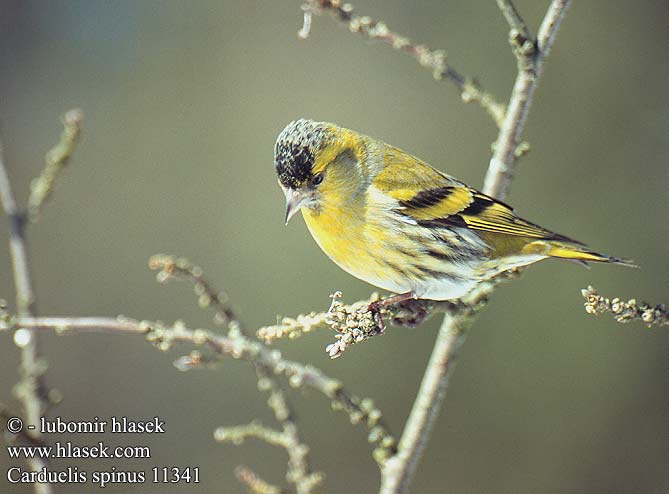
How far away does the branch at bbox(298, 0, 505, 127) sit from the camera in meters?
1.32

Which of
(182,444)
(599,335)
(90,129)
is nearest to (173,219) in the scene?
(90,129)

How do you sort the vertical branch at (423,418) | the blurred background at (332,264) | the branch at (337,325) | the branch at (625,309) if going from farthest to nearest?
the blurred background at (332,264) → the vertical branch at (423,418) → the branch at (337,325) → the branch at (625,309)

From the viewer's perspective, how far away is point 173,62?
4848 mm

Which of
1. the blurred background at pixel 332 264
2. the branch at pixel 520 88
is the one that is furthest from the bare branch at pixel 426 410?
the blurred background at pixel 332 264

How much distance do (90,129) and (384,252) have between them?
339 centimetres

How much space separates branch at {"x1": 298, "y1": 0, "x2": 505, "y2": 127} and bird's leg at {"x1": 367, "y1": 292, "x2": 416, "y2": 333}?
0.40 metres

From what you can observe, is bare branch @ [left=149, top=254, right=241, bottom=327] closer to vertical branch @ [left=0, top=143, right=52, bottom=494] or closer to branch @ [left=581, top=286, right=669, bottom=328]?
vertical branch @ [left=0, top=143, right=52, bottom=494]

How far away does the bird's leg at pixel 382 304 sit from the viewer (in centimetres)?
130

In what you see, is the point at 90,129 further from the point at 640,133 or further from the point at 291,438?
the point at 291,438

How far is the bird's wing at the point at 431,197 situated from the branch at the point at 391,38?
408 mm

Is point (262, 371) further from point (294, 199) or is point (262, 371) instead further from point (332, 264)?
point (332, 264)

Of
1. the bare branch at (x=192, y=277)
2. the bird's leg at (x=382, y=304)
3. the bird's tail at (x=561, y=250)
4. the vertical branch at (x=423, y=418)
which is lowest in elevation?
the vertical branch at (x=423, y=418)

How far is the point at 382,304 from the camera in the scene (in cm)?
150

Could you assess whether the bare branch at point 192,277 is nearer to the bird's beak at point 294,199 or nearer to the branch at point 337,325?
the branch at point 337,325
